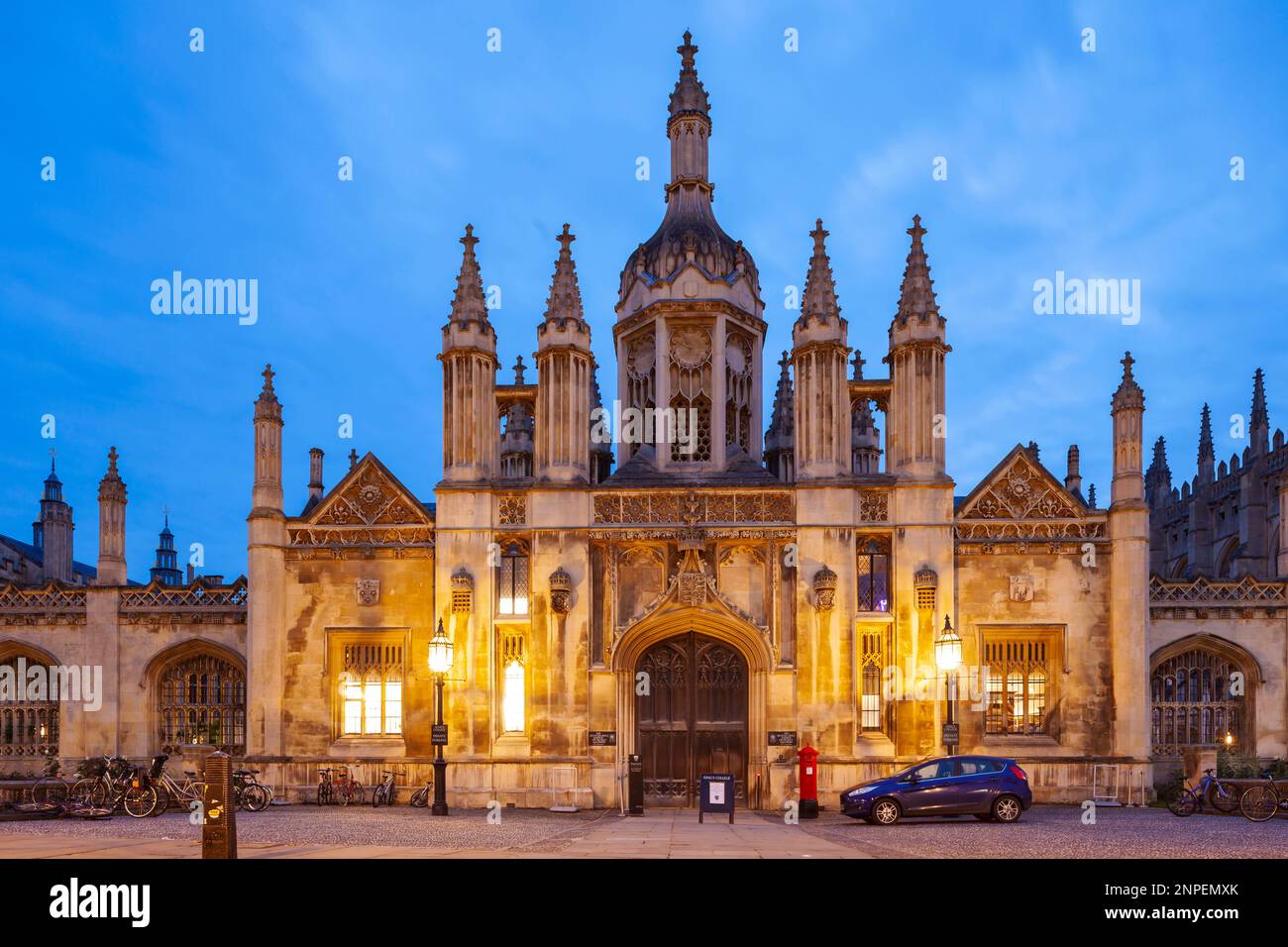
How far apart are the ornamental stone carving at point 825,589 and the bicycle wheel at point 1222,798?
362 inches

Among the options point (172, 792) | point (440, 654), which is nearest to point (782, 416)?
point (440, 654)

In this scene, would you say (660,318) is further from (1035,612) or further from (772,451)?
(1035,612)

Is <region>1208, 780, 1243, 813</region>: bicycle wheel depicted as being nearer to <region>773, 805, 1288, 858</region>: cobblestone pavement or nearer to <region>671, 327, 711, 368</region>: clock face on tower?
<region>773, 805, 1288, 858</region>: cobblestone pavement

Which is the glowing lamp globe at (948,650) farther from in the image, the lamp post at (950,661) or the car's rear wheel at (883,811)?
the car's rear wheel at (883,811)

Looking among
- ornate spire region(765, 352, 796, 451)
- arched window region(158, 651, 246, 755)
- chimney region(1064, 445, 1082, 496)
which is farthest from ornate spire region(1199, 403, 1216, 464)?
arched window region(158, 651, 246, 755)

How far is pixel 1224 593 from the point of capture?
A: 1203 inches

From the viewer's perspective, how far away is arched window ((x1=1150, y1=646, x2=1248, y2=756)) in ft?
99.5

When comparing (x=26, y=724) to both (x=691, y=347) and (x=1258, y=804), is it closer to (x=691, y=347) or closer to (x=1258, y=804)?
(x=691, y=347)

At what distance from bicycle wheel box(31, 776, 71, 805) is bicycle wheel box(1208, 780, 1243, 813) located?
25.7m

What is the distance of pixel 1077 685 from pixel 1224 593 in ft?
21.6

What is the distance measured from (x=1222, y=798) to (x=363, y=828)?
18.5 metres
